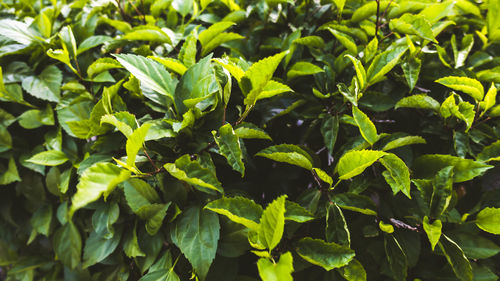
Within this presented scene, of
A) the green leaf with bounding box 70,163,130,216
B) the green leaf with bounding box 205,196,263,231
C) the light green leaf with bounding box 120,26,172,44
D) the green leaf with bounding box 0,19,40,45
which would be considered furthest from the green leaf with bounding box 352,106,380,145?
the green leaf with bounding box 0,19,40,45

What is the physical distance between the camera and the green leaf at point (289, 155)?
0.99 meters

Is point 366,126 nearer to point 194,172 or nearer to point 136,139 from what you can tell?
point 194,172

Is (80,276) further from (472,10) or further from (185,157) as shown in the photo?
(472,10)

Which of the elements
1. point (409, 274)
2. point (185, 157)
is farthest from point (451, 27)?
point (185, 157)

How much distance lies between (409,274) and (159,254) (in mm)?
935

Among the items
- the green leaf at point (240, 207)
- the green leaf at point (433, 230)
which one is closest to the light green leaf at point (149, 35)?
the green leaf at point (240, 207)

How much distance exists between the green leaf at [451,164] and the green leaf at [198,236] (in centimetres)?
72

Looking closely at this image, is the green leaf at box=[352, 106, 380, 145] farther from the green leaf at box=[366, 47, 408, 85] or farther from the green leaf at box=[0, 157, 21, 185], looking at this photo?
the green leaf at box=[0, 157, 21, 185]

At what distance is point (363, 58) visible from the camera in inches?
47.3

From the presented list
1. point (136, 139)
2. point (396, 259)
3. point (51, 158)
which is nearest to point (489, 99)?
point (396, 259)

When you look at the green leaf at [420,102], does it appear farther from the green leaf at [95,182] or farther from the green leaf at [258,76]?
the green leaf at [95,182]

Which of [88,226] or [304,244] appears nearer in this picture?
[304,244]

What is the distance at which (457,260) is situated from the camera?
0.97m

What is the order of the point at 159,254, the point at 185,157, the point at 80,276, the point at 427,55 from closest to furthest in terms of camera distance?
the point at 185,157, the point at 159,254, the point at 427,55, the point at 80,276
